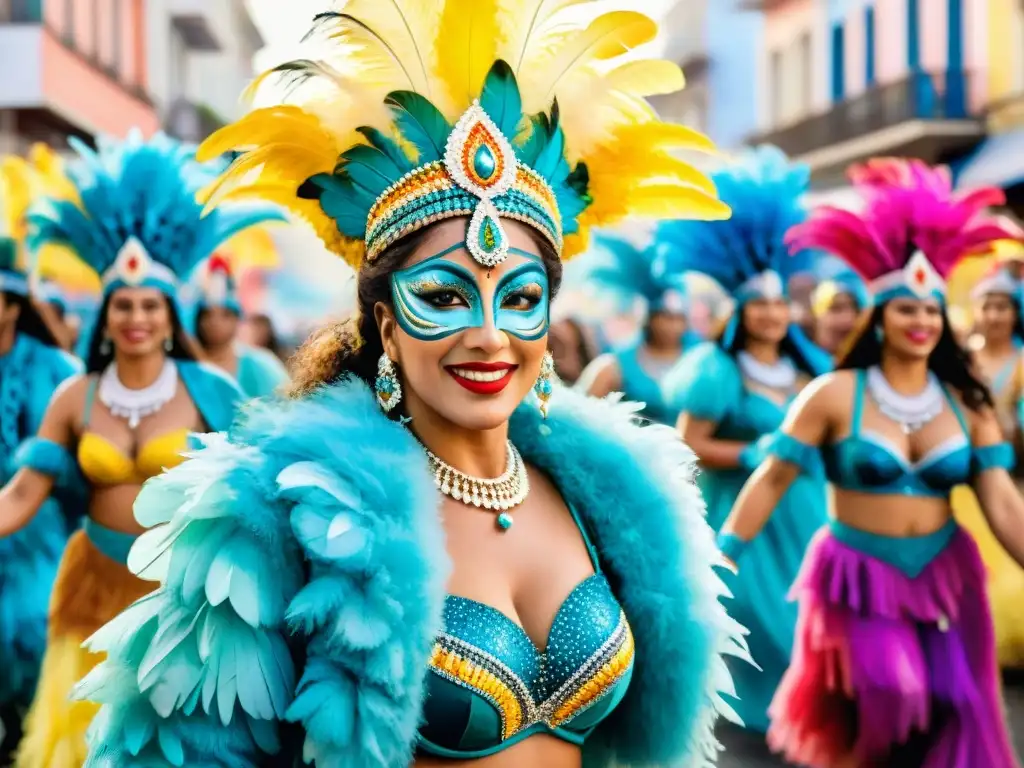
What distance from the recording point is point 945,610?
5.00m

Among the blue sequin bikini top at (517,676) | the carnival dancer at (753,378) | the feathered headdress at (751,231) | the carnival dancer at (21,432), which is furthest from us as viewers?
the feathered headdress at (751,231)

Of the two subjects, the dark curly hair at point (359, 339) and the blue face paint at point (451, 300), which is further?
the dark curly hair at point (359, 339)

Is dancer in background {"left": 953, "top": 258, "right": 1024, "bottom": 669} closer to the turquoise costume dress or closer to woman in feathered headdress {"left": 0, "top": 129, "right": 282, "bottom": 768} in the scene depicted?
the turquoise costume dress

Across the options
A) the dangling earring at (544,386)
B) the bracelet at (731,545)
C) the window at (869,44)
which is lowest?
the bracelet at (731,545)

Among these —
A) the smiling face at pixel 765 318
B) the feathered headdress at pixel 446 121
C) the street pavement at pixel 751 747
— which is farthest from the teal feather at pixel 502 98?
the smiling face at pixel 765 318

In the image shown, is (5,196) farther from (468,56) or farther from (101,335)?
(468,56)

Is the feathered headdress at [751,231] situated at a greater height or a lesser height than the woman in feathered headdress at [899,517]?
greater

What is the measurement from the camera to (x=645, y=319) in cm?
967

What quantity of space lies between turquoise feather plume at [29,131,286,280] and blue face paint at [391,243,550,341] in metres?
2.45

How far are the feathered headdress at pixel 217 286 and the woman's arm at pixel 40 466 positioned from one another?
352 centimetres

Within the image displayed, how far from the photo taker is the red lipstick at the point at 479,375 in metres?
2.67

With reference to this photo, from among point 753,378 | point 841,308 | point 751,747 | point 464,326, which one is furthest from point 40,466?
point 841,308

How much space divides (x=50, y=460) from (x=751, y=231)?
162 inches

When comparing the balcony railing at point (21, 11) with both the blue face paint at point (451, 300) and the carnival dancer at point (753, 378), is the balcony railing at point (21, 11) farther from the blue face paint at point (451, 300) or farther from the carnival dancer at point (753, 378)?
the blue face paint at point (451, 300)
